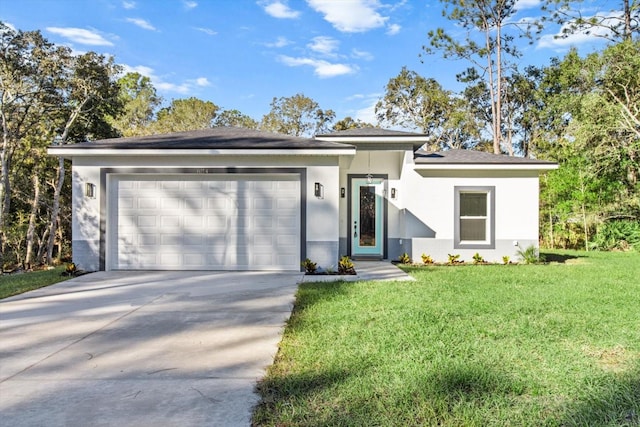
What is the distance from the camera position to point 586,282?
759cm

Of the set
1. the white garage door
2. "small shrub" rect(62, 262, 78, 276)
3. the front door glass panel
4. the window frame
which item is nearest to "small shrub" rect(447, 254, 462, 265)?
the window frame

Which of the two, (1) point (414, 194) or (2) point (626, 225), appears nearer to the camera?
A: (1) point (414, 194)

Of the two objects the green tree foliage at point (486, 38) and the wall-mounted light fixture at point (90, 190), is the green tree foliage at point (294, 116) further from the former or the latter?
the wall-mounted light fixture at point (90, 190)

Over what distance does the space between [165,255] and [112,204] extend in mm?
1670

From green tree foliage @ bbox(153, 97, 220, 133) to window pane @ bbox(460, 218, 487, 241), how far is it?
75.7ft

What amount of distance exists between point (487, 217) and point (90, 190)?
9905 millimetres

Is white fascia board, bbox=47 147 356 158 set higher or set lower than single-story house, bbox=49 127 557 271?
higher

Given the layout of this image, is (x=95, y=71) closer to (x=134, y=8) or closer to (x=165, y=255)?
(x=134, y=8)

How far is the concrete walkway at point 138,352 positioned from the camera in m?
2.84

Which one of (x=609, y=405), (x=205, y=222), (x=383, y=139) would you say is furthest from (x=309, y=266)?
(x=609, y=405)

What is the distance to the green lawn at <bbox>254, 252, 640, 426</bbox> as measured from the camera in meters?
2.72

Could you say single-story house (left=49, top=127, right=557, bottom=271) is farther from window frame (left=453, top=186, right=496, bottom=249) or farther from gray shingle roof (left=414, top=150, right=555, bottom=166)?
window frame (left=453, top=186, right=496, bottom=249)

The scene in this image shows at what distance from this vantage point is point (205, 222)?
9.23 metres

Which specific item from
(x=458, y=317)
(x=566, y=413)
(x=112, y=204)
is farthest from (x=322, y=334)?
(x=112, y=204)
